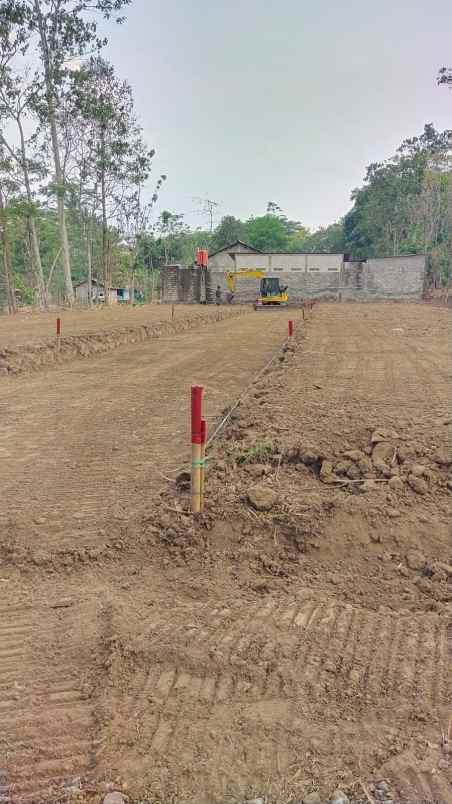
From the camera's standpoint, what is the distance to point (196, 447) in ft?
13.2

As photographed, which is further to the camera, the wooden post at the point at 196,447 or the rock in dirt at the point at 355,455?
the rock in dirt at the point at 355,455

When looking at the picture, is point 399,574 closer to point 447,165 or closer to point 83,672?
point 83,672

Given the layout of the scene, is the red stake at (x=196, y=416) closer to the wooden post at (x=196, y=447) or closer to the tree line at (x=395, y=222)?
the wooden post at (x=196, y=447)

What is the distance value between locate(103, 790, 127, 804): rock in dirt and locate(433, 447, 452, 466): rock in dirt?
3.60 meters

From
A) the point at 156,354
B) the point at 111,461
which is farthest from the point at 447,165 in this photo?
the point at 111,461

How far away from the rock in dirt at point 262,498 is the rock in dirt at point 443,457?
1529mm

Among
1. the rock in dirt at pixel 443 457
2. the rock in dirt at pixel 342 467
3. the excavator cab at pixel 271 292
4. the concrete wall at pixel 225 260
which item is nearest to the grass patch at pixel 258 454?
the rock in dirt at pixel 342 467

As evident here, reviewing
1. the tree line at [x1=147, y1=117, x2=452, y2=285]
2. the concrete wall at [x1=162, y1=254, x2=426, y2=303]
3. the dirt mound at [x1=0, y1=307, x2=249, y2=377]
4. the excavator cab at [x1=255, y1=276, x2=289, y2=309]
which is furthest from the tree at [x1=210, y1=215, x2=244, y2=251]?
the dirt mound at [x1=0, y1=307, x2=249, y2=377]

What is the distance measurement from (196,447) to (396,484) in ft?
5.53

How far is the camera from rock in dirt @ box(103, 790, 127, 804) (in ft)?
6.56

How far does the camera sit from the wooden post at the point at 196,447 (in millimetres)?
4031

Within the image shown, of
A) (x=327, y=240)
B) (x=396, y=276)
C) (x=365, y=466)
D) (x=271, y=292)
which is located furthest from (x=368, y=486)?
(x=327, y=240)

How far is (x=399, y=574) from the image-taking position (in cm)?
353

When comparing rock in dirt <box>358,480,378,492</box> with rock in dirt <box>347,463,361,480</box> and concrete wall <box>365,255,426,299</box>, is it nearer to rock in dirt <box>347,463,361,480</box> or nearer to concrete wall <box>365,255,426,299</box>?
rock in dirt <box>347,463,361,480</box>
